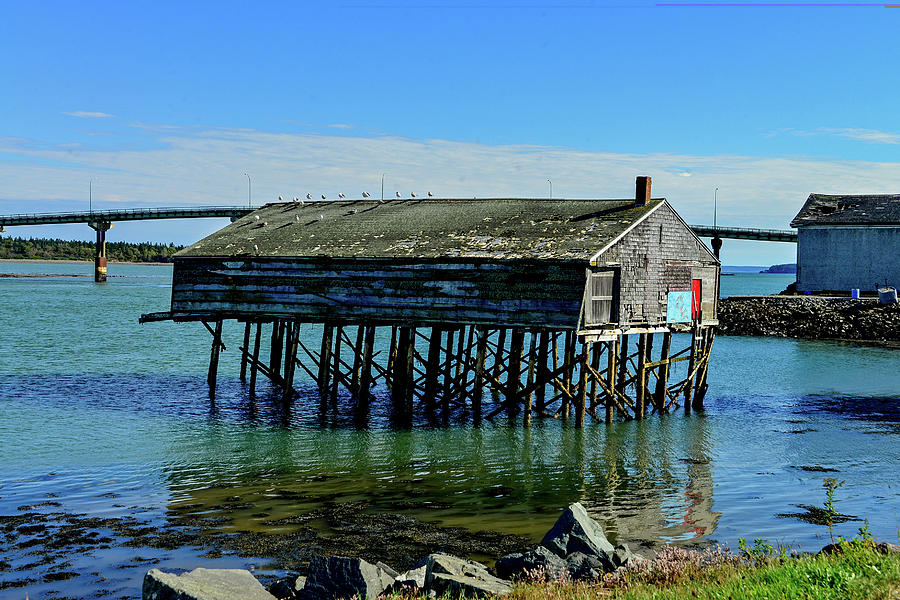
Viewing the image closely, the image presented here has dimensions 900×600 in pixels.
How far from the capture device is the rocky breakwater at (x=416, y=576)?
1073 centimetres

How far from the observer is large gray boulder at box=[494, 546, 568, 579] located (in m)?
12.0

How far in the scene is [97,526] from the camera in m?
15.6

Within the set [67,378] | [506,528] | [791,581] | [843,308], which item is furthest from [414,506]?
[843,308]

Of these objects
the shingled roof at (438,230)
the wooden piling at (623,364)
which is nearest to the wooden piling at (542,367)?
the wooden piling at (623,364)

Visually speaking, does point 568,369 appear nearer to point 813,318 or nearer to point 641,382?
point 641,382

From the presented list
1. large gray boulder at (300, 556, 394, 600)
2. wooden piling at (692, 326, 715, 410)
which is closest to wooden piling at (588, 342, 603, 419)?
wooden piling at (692, 326, 715, 410)

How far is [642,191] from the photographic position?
2808cm

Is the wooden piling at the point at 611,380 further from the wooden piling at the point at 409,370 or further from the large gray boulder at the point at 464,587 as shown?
the large gray boulder at the point at 464,587

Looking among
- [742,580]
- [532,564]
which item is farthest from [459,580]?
[742,580]

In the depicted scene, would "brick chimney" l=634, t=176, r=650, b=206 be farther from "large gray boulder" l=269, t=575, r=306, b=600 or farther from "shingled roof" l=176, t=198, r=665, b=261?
"large gray boulder" l=269, t=575, r=306, b=600

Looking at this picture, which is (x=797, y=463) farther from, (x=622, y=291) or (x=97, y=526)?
(x=97, y=526)

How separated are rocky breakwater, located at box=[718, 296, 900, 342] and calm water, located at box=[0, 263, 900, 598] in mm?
18769

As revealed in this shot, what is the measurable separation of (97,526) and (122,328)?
49645mm

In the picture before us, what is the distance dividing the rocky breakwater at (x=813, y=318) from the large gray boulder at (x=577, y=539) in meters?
46.5
